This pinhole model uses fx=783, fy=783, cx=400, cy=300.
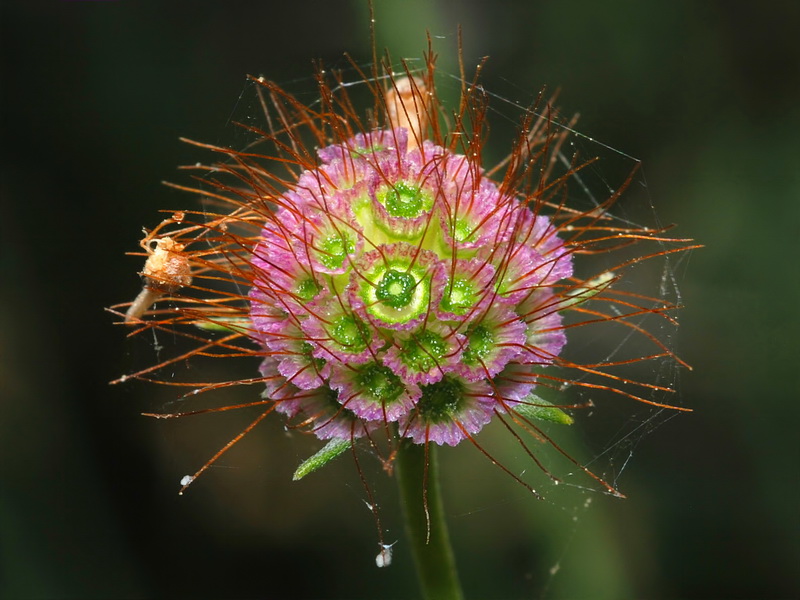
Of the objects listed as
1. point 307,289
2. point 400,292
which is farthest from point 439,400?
point 307,289

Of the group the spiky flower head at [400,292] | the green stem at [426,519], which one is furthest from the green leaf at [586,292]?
the green stem at [426,519]

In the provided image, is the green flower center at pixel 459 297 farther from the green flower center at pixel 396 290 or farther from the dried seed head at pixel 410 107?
the dried seed head at pixel 410 107

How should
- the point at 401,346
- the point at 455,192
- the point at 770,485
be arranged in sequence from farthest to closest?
1. the point at 770,485
2. the point at 455,192
3. the point at 401,346

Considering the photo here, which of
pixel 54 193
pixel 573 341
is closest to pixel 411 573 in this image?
pixel 573 341

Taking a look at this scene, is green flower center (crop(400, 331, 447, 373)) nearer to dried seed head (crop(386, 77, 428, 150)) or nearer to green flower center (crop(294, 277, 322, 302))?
green flower center (crop(294, 277, 322, 302))

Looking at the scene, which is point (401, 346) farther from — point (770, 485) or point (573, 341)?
point (770, 485)

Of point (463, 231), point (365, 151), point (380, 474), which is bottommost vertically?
point (380, 474)

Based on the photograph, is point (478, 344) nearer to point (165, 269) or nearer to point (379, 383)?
point (379, 383)
